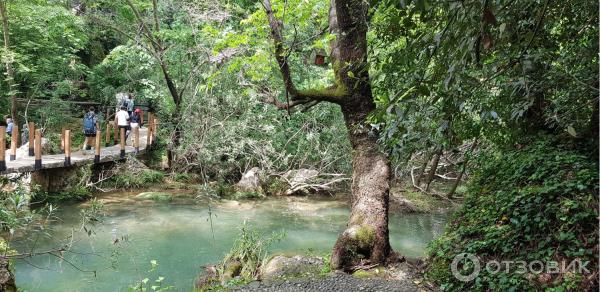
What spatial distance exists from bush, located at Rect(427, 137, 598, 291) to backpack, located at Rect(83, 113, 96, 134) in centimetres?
1124

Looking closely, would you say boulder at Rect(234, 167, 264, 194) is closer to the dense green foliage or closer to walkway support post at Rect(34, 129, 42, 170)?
the dense green foliage

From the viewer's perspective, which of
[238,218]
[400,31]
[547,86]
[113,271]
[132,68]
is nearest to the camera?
[547,86]

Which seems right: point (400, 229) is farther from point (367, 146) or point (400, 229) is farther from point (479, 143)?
point (367, 146)

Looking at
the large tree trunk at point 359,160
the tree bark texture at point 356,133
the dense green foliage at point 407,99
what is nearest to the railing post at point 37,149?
the dense green foliage at point 407,99

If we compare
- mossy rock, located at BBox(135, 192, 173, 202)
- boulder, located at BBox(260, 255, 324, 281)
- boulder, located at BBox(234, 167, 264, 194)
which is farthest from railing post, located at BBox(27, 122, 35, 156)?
boulder, located at BBox(260, 255, 324, 281)

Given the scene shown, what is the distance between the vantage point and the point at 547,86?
11.9ft

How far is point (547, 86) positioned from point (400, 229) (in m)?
7.09

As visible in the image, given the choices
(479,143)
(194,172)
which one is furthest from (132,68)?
(479,143)

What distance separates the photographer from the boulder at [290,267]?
5.95 m

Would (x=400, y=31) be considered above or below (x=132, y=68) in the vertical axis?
below

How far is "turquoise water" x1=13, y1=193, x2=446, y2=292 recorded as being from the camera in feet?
23.3

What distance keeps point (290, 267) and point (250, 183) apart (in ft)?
25.2

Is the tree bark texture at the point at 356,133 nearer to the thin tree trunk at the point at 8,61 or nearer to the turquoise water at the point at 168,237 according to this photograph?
the turquoise water at the point at 168,237

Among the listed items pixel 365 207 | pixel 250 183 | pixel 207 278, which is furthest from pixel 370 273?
pixel 250 183
